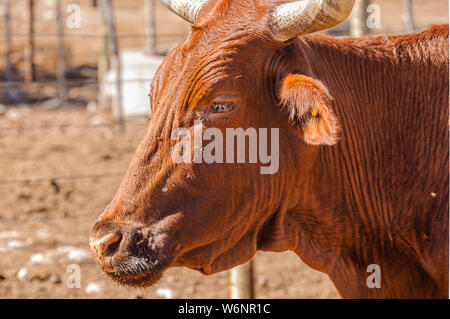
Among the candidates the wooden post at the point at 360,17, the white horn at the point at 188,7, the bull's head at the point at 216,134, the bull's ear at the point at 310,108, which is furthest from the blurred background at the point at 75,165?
the bull's ear at the point at 310,108

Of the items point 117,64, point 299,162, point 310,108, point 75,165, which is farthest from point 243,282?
point 117,64

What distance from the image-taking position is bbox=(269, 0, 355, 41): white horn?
2.23 meters

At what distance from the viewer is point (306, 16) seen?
90.2 inches

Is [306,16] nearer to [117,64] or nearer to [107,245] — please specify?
[107,245]

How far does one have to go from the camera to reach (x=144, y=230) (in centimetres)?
236

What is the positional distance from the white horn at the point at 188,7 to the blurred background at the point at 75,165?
545 millimetres

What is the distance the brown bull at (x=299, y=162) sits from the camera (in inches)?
93.6

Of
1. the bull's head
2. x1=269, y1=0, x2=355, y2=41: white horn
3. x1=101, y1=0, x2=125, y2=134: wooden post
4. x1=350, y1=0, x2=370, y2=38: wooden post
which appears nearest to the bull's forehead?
the bull's head

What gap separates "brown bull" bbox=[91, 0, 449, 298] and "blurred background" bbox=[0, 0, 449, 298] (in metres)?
0.67

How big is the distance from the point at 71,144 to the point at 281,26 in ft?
26.3

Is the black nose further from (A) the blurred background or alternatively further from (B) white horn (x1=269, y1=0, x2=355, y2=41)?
(B) white horn (x1=269, y1=0, x2=355, y2=41)

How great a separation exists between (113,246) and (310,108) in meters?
0.94

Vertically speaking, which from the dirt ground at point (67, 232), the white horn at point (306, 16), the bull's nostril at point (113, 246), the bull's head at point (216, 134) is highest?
the white horn at point (306, 16)

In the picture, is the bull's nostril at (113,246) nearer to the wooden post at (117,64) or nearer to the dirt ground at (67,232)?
the dirt ground at (67,232)
